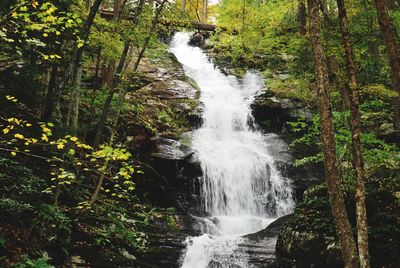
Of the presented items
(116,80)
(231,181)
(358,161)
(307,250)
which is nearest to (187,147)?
(231,181)

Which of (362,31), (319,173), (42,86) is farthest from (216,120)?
(42,86)

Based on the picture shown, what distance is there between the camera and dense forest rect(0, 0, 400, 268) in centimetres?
648

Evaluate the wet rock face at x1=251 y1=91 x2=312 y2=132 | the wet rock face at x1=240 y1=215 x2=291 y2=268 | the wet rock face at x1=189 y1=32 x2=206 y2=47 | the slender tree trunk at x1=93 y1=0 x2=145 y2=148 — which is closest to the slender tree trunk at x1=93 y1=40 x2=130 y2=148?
the slender tree trunk at x1=93 y1=0 x2=145 y2=148

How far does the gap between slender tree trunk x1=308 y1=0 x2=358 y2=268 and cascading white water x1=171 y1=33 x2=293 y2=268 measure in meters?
3.20

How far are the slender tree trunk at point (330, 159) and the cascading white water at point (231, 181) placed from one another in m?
3.20

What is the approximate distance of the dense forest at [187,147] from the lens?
6.48m

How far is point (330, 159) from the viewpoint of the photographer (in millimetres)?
6230

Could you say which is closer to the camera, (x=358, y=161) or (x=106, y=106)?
(x=358, y=161)

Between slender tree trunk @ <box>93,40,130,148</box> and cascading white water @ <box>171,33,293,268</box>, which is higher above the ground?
slender tree trunk @ <box>93,40,130,148</box>

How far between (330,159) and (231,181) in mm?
7829

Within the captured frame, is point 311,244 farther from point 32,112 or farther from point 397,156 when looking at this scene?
point 32,112

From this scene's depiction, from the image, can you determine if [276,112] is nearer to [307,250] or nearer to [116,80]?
[116,80]

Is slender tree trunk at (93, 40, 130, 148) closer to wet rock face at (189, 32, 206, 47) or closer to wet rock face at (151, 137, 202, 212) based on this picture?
wet rock face at (151, 137, 202, 212)

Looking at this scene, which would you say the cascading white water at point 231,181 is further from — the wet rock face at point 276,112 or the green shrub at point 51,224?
the green shrub at point 51,224
